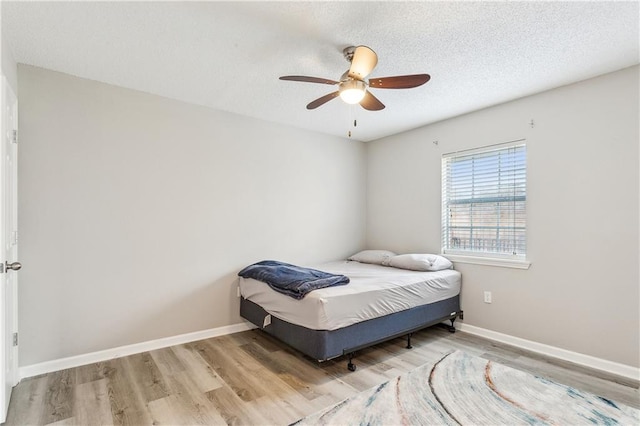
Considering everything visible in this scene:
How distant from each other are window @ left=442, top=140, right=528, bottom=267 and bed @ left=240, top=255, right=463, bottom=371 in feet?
1.52

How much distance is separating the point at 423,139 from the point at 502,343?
248 centimetres

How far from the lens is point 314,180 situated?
4.38 meters

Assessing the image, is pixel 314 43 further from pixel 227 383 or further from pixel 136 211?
pixel 227 383

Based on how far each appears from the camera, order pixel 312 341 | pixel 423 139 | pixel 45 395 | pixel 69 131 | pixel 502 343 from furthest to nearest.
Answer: pixel 423 139
pixel 502 343
pixel 69 131
pixel 312 341
pixel 45 395

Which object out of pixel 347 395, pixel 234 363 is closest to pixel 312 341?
pixel 347 395

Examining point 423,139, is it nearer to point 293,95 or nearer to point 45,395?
point 293,95

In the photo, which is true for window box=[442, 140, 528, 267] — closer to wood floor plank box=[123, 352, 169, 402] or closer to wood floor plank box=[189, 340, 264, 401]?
wood floor plank box=[189, 340, 264, 401]

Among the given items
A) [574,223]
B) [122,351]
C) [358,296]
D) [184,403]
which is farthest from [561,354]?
[122,351]

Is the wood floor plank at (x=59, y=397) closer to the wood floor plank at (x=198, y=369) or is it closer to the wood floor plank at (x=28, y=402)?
the wood floor plank at (x=28, y=402)

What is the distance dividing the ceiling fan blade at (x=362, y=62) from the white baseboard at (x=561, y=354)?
2922 mm

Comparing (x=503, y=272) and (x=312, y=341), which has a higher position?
(x=503, y=272)

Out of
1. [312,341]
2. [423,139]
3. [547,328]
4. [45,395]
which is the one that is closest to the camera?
[45,395]

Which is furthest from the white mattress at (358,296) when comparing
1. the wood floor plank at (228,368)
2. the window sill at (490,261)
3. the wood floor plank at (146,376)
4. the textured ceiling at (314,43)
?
the textured ceiling at (314,43)

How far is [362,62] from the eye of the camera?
82.1 inches
